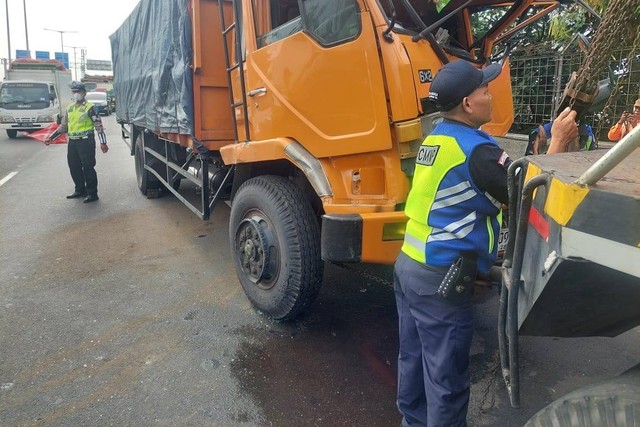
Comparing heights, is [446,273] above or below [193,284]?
above

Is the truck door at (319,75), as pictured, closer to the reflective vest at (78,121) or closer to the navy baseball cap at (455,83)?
the navy baseball cap at (455,83)

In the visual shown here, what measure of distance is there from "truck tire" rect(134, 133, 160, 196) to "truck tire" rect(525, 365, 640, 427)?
743 cm

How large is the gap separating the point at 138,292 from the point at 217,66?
6.94 ft

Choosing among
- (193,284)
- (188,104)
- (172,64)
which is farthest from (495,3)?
(193,284)

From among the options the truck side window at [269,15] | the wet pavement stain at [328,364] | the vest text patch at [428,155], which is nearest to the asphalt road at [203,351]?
the wet pavement stain at [328,364]

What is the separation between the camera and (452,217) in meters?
1.98

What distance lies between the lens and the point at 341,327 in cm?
371

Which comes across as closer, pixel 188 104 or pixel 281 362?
pixel 281 362

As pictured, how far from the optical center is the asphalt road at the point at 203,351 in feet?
9.11

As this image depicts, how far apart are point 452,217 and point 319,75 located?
4.91 feet

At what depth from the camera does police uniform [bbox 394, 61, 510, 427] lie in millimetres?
1931

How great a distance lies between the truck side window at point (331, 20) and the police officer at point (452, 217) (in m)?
1.08

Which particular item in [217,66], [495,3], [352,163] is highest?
[495,3]

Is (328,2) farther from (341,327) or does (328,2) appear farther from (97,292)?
(97,292)
